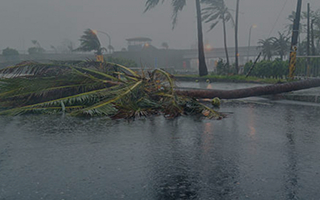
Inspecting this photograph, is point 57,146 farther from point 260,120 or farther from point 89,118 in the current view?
point 260,120

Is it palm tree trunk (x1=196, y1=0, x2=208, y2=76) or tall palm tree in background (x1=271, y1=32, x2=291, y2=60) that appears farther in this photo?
tall palm tree in background (x1=271, y1=32, x2=291, y2=60)

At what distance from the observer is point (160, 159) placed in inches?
165

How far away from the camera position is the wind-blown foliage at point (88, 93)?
7664mm

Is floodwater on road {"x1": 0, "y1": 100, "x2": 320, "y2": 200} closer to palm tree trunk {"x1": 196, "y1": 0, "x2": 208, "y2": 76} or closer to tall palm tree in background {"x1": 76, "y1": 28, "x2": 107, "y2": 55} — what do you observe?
palm tree trunk {"x1": 196, "y1": 0, "x2": 208, "y2": 76}

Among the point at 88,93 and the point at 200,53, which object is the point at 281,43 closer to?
the point at 200,53

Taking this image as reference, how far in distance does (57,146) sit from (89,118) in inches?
102

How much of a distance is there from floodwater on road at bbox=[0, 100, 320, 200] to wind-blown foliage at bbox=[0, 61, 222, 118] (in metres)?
0.64

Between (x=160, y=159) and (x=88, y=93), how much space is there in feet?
14.2

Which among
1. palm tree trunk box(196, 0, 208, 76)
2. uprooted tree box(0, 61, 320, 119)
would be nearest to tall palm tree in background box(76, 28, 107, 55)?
palm tree trunk box(196, 0, 208, 76)

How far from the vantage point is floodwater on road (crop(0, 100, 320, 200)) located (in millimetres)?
3109

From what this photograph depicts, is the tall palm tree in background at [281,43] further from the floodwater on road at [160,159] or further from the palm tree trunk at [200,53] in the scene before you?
the floodwater on road at [160,159]

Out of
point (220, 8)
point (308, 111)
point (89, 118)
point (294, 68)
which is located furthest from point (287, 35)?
point (89, 118)

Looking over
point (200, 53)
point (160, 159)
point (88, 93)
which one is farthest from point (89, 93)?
point (200, 53)

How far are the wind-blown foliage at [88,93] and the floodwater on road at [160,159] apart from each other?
0.64m
